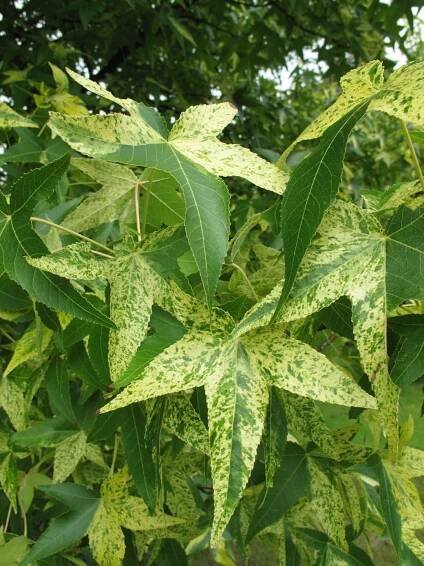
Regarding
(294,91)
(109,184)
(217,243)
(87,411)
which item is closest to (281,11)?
Result: (294,91)

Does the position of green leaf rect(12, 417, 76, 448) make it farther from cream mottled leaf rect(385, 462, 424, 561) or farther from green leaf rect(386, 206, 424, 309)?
green leaf rect(386, 206, 424, 309)

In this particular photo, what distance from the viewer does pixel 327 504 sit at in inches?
29.0

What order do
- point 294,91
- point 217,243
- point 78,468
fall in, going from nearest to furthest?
point 217,243 < point 78,468 < point 294,91

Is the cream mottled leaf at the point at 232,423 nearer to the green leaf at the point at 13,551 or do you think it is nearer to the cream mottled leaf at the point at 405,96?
the cream mottled leaf at the point at 405,96

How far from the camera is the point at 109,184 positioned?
0.82 m

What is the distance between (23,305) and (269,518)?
397 mm

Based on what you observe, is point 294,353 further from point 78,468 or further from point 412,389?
point 412,389

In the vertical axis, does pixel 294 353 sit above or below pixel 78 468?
above

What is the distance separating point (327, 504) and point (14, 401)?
0.47 meters

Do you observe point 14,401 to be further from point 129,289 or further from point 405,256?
point 405,256

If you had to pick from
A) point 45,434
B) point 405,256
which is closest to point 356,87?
point 405,256

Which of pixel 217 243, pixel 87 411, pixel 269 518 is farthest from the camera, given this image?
pixel 87 411

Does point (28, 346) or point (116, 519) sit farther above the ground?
point (28, 346)

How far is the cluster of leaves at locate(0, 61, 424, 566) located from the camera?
49 cm
